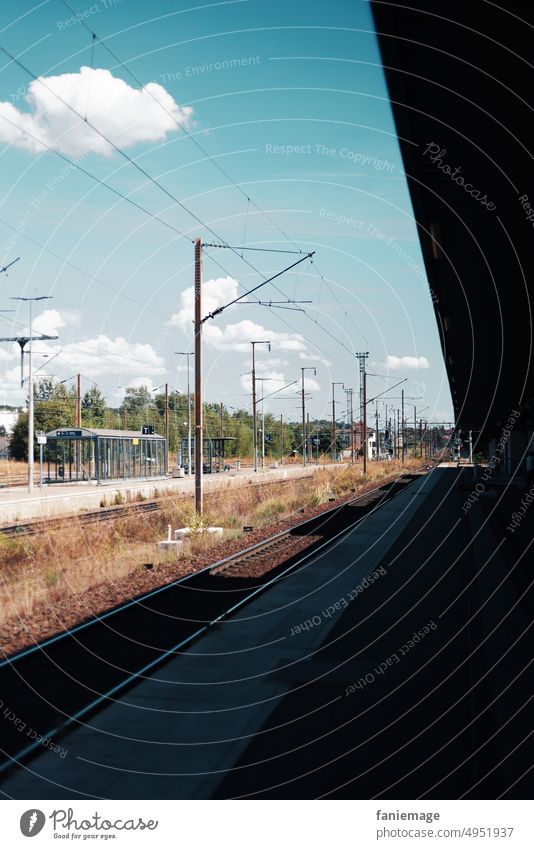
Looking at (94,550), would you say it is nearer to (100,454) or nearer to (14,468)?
(100,454)

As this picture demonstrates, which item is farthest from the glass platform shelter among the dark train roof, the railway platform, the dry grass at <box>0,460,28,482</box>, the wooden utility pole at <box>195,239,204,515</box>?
the dark train roof

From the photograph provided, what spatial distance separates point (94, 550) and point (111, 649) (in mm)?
9869

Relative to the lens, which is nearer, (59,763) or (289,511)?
(59,763)

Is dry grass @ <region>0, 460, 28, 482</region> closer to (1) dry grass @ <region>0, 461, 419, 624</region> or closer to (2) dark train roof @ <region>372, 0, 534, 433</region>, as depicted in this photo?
(1) dry grass @ <region>0, 461, 419, 624</region>

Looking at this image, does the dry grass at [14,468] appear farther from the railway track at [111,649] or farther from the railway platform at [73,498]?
the railway track at [111,649]

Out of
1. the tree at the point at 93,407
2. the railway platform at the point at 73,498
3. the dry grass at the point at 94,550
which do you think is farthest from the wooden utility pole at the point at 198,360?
the tree at the point at 93,407

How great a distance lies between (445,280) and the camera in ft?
57.6

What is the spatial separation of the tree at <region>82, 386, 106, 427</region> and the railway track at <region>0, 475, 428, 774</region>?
8294 centimetres

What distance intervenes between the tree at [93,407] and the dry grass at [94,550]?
67087mm

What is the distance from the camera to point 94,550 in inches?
794

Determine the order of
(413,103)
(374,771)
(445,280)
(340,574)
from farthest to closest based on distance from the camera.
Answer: (445,280)
(340,574)
(413,103)
(374,771)

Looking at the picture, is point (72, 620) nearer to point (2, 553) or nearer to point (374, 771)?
point (374, 771)

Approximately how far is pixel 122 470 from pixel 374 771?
43041mm
